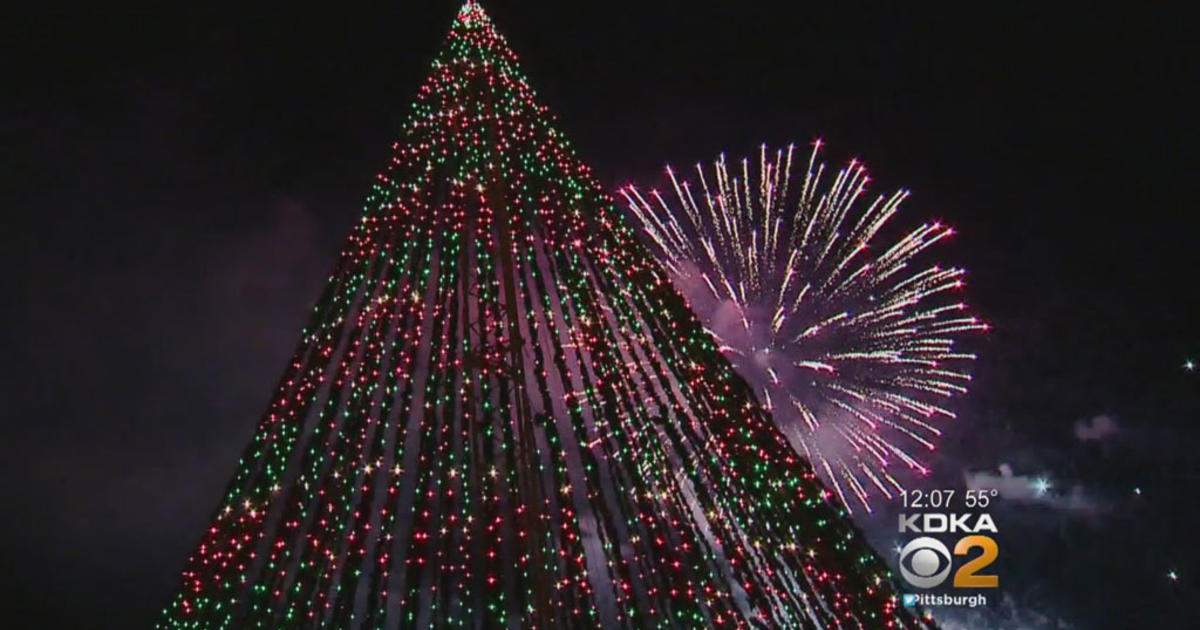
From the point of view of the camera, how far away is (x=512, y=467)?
7.98 m

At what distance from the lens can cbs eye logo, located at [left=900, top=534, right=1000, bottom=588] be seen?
57.5 feet

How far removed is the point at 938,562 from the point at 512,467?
12714 millimetres

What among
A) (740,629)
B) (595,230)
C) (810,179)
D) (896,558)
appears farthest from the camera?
(896,558)

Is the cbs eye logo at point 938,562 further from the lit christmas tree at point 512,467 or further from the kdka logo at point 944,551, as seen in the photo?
the lit christmas tree at point 512,467

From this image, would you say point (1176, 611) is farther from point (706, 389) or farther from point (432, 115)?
point (432, 115)

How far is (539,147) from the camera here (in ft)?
31.6

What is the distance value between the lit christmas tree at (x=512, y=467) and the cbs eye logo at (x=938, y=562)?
1010 cm

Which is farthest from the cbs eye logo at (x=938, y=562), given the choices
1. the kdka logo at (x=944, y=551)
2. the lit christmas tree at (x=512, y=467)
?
the lit christmas tree at (x=512, y=467)

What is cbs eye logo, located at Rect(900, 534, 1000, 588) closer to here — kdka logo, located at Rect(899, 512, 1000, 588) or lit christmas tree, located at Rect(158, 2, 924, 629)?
kdka logo, located at Rect(899, 512, 1000, 588)

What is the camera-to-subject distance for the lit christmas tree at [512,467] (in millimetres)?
7637

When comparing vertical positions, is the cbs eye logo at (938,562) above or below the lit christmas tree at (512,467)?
above

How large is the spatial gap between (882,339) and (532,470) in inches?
241

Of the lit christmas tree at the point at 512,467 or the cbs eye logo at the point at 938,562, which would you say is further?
the cbs eye logo at the point at 938,562

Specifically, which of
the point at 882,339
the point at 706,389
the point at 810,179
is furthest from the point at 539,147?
the point at 882,339
